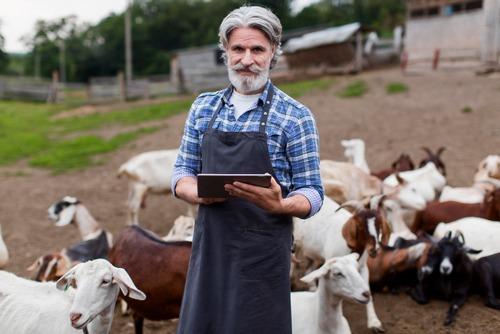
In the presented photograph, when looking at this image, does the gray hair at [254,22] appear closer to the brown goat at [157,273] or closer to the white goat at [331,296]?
the white goat at [331,296]

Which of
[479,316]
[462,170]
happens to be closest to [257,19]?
[479,316]

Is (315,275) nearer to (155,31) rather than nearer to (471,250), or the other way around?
(471,250)

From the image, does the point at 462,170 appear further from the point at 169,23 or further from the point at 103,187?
the point at 169,23

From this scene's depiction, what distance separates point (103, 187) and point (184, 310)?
8428mm

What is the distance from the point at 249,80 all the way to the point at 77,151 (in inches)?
472

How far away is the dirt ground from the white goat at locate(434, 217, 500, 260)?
538 millimetres

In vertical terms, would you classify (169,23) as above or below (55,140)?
above

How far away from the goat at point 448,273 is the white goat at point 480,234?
302mm

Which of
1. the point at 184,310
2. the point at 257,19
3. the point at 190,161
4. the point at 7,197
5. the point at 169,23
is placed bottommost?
the point at 7,197

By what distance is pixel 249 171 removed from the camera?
2273 millimetres

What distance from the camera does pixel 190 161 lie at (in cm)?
247

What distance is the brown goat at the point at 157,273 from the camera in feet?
14.2

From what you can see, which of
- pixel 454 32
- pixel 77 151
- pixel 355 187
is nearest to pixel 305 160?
pixel 355 187

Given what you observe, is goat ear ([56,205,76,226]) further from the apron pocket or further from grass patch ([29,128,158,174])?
grass patch ([29,128,158,174])
